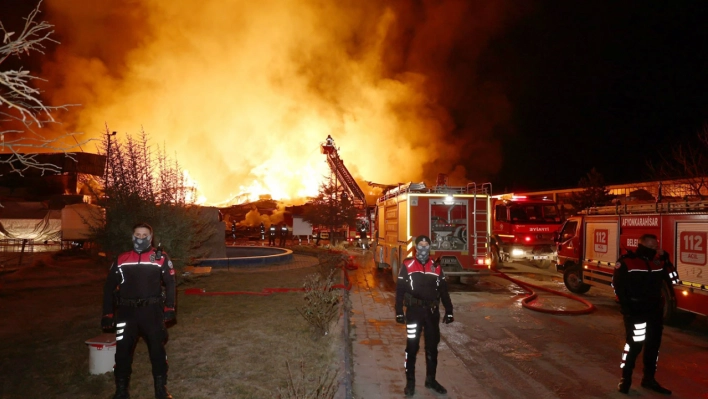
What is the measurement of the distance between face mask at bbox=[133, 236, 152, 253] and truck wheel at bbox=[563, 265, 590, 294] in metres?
10.4

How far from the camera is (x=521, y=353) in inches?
267

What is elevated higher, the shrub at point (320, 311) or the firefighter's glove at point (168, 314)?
the firefighter's glove at point (168, 314)

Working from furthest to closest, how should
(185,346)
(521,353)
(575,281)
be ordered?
1. (575,281)
2. (521,353)
3. (185,346)

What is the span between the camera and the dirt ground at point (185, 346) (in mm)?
4953

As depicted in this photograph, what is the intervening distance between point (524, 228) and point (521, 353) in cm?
1094

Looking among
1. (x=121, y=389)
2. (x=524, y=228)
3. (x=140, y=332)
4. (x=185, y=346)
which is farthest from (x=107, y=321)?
(x=524, y=228)

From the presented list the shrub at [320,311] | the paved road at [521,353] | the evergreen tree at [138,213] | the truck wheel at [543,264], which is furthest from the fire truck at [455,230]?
the truck wheel at [543,264]

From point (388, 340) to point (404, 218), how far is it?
18.7 feet

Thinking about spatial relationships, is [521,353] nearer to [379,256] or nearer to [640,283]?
[640,283]

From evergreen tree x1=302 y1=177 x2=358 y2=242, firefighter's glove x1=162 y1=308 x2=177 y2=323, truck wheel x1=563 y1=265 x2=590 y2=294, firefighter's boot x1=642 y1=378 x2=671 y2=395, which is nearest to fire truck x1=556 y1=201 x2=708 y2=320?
truck wheel x1=563 y1=265 x2=590 y2=294

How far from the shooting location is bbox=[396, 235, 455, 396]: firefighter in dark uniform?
497 centimetres

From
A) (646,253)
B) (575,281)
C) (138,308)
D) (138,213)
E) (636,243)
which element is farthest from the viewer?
(575,281)

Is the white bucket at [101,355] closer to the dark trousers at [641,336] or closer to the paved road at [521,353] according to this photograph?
the paved road at [521,353]

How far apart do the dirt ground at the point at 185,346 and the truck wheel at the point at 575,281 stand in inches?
276
